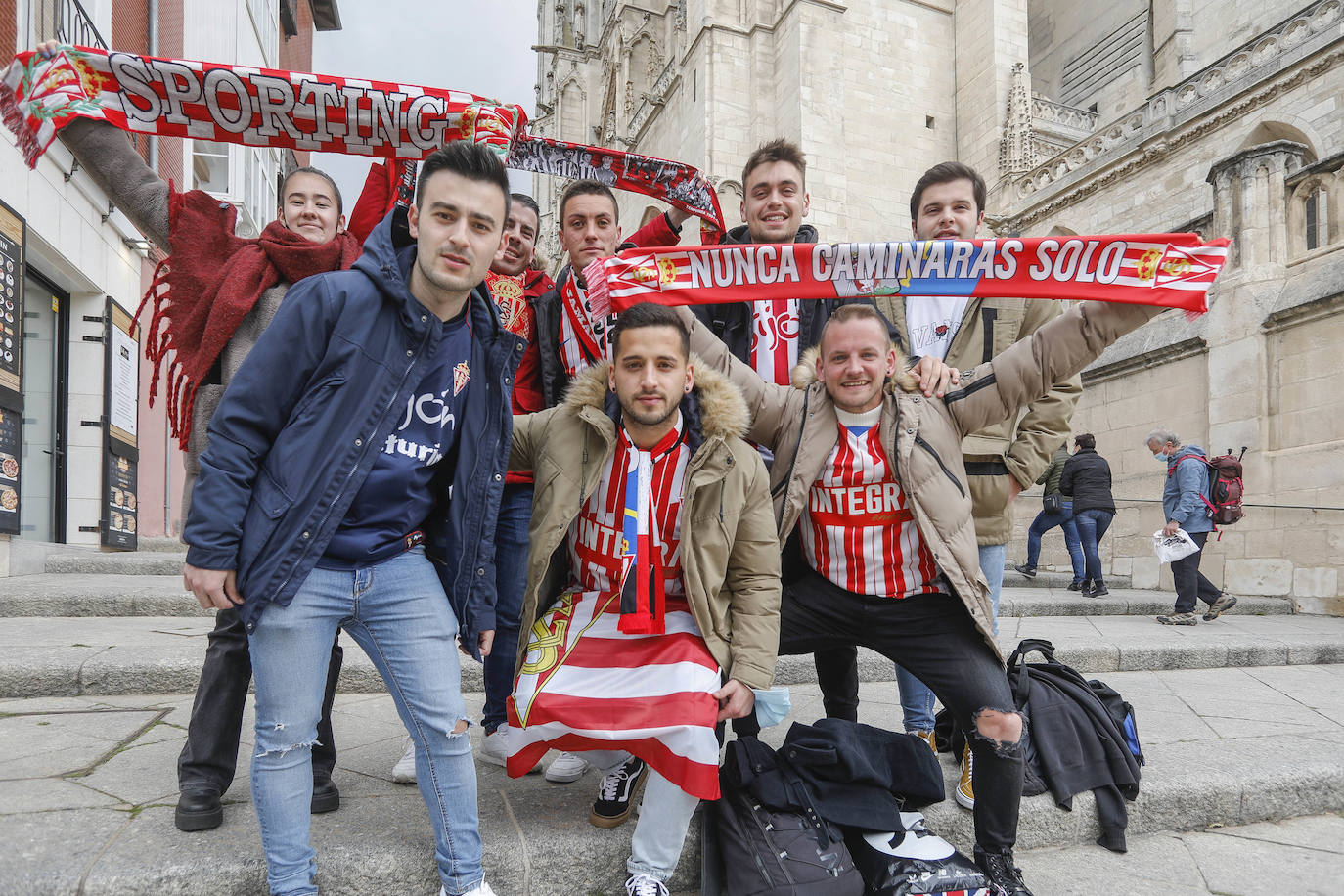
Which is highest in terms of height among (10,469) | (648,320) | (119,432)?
(648,320)

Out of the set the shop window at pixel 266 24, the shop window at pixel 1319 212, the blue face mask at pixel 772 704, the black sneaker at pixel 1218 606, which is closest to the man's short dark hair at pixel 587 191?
the blue face mask at pixel 772 704

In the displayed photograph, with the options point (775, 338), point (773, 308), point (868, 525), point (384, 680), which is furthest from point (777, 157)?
point (384, 680)

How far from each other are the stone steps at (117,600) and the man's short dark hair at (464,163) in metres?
4.57

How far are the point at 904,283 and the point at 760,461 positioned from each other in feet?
3.16

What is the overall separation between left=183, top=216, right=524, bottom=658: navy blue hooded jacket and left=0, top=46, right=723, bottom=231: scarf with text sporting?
1.00 meters

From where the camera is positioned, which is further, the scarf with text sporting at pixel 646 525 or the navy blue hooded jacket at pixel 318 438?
the scarf with text sporting at pixel 646 525

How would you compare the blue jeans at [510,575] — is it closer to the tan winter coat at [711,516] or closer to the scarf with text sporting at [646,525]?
the tan winter coat at [711,516]

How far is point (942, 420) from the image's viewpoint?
2.93 metres

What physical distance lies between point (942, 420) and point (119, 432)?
10.1m

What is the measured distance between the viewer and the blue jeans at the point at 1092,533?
930 cm

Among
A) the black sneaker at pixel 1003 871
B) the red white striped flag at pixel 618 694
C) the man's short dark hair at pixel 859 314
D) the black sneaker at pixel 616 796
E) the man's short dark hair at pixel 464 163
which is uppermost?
the man's short dark hair at pixel 464 163

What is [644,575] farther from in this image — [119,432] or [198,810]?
[119,432]

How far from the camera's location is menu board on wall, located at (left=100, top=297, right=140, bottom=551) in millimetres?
9141

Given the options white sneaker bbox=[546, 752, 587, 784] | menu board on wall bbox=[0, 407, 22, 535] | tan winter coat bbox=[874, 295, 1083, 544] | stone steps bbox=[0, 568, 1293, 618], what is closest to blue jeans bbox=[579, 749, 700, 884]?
white sneaker bbox=[546, 752, 587, 784]
